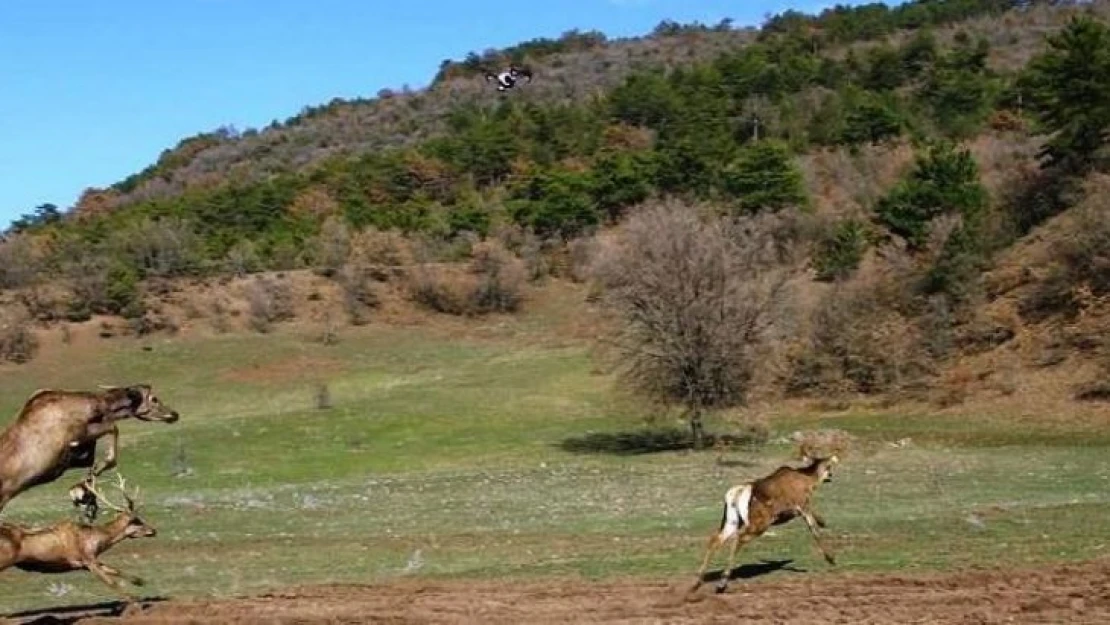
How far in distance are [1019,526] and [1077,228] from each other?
2061 inches

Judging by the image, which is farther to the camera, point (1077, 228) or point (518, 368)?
point (518, 368)

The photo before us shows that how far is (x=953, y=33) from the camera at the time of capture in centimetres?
16425

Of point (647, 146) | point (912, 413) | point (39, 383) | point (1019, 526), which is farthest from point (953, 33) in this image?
point (1019, 526)

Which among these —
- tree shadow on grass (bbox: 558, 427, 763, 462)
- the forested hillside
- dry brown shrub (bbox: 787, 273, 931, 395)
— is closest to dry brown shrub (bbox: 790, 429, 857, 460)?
tree shadow on grass (bbox: 558, 427, 763, 462)

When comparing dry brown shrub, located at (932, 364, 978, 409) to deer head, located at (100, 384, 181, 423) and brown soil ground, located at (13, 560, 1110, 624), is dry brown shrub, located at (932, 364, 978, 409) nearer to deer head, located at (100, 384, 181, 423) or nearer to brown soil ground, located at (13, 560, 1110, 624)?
brown soil ground, located at (13, 560, 1110, 624)

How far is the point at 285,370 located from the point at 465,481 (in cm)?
4367

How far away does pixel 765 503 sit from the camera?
16.5 meters

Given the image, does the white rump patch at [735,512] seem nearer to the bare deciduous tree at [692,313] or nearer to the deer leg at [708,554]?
the deer leg at [708,554]

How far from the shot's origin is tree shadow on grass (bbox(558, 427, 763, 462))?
54.0 metres

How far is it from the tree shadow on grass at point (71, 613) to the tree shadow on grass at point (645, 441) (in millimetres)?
37157

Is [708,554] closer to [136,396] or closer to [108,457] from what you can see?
[108,457]

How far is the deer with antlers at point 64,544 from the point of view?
13.7m

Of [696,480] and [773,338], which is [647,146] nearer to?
[773,338]

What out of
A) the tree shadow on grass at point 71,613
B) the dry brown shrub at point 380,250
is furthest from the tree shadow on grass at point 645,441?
the dry brown shrub at point 380,250
